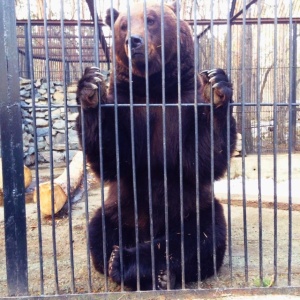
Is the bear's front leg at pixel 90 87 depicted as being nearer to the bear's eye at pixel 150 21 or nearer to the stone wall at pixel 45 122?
the bear's eye at pixel 150 21

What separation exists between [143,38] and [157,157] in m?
0.94

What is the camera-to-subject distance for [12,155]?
8.96ft

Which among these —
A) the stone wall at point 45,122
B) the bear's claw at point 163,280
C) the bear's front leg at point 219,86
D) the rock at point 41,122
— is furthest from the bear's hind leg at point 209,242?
the rock at point 41,122

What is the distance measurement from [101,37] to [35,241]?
13.3 ft

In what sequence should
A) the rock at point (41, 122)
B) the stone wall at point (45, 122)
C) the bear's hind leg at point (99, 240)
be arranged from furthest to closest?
the rock at point (41, 122) < the stone wall at point (45, 122) < the bear's hind leg at point (99, 240)

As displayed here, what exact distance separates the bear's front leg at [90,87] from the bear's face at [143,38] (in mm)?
408

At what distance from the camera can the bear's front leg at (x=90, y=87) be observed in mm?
2787

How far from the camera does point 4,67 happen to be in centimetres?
271

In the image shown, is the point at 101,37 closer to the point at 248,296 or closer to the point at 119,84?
the point at 119,84

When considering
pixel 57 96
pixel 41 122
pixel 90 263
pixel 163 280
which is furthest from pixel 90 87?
pixel 57 96

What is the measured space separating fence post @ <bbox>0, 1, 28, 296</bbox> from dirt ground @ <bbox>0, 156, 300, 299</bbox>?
143mm

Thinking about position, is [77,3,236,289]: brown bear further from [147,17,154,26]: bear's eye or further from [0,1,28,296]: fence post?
[0,1,28,296]: fence post

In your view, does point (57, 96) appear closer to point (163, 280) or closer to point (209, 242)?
point (209, 242)

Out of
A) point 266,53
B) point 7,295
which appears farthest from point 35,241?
point 266,53
